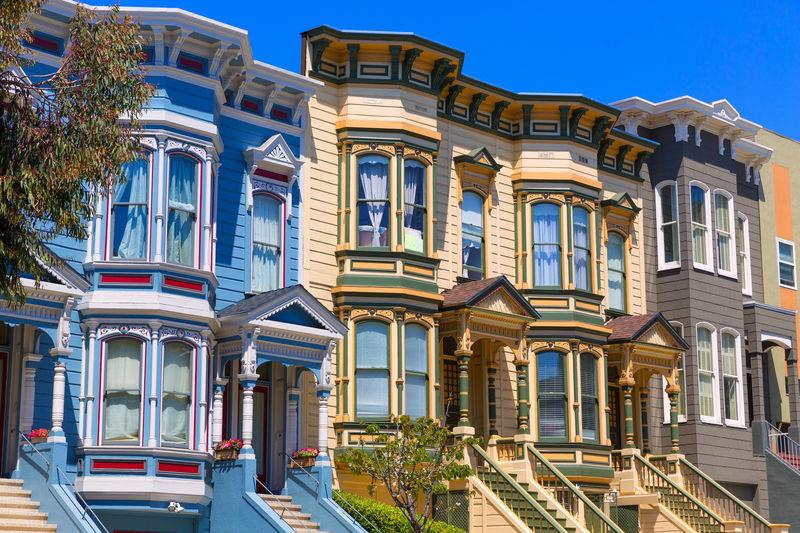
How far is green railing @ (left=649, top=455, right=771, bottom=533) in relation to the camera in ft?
112

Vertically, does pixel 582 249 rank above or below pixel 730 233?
below

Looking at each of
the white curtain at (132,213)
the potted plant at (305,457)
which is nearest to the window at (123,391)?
the white curtain at (132,213)

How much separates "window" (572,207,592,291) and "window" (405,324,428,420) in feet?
19.9

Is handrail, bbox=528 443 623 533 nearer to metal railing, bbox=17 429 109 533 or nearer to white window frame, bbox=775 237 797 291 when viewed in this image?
metal railing, bbox=17 429 109 533

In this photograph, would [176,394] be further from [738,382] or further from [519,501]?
[738,382]

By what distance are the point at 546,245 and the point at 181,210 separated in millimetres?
11669

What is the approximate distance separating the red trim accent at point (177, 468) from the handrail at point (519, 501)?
6.25 meters

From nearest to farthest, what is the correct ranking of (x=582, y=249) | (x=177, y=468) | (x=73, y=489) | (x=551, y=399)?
(x=73, y=489)
(x=177, y=468)
(x=551, y=399)
(x=582, y=249)

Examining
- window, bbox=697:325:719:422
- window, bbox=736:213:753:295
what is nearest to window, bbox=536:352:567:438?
window, bbox=697:325:719:422

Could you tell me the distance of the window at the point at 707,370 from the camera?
38406mm

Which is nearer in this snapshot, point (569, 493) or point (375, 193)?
point (375, 193)

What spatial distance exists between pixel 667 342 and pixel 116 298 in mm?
16853

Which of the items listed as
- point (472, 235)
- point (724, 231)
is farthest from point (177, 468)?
point (724, 231)

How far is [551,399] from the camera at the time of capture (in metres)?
33.8
